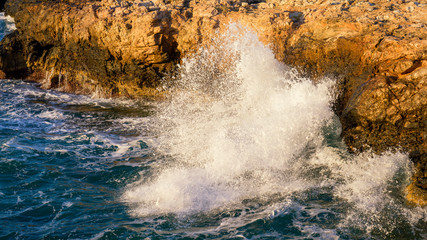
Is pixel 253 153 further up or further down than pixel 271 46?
further down

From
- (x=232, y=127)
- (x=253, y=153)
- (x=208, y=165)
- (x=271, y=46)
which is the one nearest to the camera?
(x=208, y=165)

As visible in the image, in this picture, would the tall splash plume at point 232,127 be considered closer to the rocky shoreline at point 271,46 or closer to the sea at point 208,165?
the sea at point 208,165

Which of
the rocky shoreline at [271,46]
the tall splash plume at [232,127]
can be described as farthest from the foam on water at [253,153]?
the rocky shoreline at [271,46]

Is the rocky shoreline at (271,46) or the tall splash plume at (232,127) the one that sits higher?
the rocky shoreline at (271,46)

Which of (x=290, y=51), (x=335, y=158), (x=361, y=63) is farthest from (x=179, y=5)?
(x=335, y=158)

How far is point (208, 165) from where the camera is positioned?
20.3 feet

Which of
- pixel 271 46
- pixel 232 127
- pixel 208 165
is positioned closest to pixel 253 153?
pixel 208 165

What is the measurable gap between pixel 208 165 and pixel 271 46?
11.2 ft

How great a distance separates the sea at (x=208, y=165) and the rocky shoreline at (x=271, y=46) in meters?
0.32

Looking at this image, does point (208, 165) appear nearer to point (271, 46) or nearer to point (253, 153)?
point (253, 153)

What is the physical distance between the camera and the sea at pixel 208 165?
4.67 metres

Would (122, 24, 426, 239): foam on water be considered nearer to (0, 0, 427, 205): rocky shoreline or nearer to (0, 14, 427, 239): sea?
(0, 14, 427, 239): sea

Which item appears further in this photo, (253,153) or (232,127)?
(232,127)

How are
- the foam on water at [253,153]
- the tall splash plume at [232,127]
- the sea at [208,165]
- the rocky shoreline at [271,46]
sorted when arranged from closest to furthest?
the sea at [208,165] → the foam on water at [253,153] → the tall splash plume at [232,127] → the rocky shoreline at [271,46]
